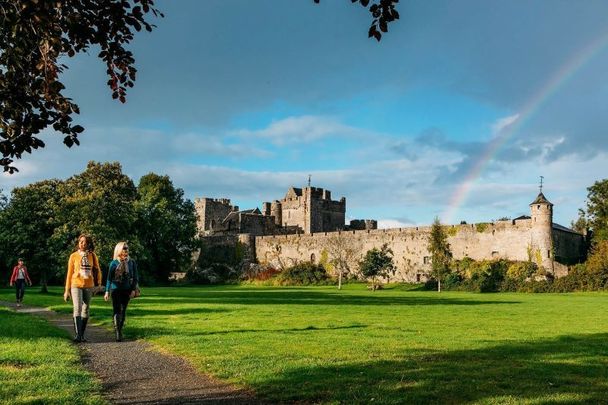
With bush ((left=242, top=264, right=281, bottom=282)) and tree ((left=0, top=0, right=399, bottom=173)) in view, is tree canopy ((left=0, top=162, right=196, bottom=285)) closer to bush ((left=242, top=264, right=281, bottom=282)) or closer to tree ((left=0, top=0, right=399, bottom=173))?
bush ((left=242, top=264, right=281, bottom=282))

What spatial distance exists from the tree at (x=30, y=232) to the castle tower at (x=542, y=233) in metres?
37.1

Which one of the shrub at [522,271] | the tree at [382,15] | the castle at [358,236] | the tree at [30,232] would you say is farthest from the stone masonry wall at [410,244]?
the tree at [382,15]

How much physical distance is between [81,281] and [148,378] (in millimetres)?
4329

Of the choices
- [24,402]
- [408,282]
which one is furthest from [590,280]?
[24,402]

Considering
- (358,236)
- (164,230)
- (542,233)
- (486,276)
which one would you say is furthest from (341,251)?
(542,233)

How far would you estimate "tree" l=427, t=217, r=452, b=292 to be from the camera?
178ft

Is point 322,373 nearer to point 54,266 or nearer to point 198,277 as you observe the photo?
point 54,266

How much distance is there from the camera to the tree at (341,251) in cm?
6425

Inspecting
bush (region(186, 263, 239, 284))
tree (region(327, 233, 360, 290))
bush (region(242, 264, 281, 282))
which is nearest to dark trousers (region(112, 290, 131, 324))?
tree (region(327, 233, 360, 290))

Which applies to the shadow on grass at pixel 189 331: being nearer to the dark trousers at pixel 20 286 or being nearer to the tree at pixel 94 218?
the dark trousers at pixel 20 286

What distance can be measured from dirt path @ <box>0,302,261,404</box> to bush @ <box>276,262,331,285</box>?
5154cm

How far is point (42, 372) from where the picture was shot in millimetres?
7805

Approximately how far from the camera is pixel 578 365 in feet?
30.1

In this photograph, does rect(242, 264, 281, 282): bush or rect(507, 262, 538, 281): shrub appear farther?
rect(242, 264, 281, 282): bush
